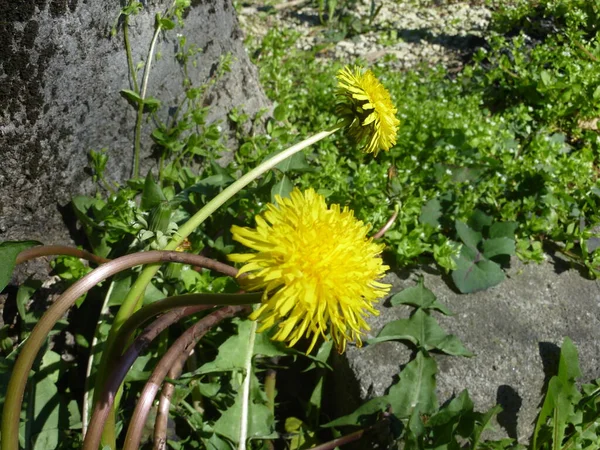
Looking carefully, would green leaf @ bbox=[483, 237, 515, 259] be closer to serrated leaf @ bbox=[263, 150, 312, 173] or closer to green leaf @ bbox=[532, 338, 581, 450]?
green leaf @ bbox=[532, 338, 581, 450]

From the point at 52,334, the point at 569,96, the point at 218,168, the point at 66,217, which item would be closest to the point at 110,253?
the point at 66,217

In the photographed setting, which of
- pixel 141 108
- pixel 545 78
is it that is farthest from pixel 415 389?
pixel 545 78

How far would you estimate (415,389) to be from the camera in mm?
1912

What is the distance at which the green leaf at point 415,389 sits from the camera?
1880 mm

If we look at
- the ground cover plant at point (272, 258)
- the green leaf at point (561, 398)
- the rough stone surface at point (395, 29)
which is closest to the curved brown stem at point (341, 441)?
the ground cover plant at point (272, 258)

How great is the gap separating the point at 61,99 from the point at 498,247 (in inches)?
63.3

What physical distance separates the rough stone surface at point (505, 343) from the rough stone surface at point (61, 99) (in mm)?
1092

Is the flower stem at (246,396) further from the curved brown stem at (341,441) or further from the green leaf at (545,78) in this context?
the green leaf at (545,78)

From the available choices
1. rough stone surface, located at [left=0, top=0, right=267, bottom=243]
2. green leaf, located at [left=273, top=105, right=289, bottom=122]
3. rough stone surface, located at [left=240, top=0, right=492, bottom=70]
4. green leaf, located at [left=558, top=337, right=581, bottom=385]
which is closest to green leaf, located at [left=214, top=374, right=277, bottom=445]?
rough stone surface, located at [left=0, top=0, right=267, bottom=243]

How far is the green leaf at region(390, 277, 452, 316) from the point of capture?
2109mm

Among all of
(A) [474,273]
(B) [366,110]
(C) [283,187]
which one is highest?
(B) [366,110]

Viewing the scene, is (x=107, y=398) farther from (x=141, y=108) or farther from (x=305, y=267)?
(x=141, y=108)

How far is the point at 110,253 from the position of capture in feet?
6.72

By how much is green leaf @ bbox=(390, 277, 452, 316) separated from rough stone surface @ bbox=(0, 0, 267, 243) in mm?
1064
